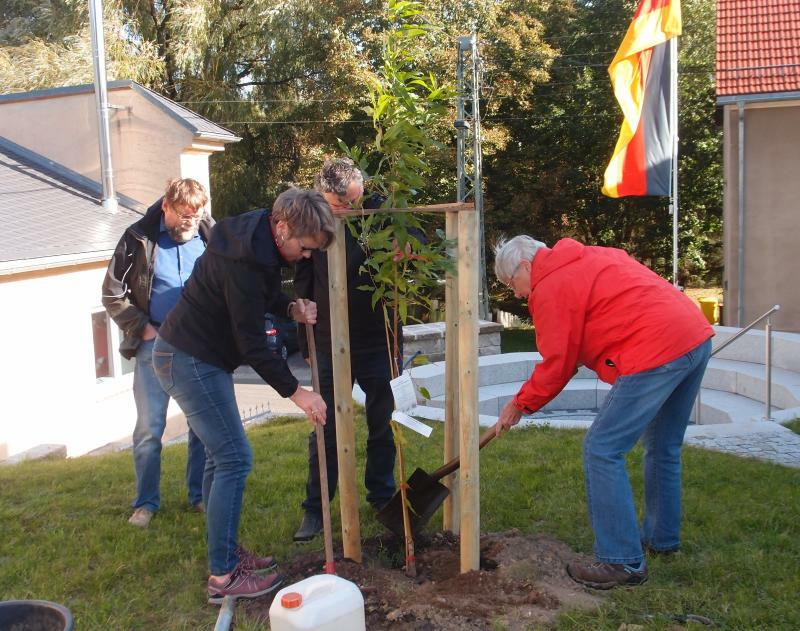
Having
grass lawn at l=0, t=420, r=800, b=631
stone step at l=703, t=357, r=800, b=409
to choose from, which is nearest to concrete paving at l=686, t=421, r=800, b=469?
grass lawn at l=0, t=420, r=800, b=631

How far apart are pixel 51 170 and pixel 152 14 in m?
10.7

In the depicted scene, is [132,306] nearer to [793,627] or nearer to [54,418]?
A: [793,627]

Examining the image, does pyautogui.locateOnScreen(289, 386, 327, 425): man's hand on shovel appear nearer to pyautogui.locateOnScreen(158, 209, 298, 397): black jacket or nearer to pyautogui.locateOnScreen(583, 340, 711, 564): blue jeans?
pyautogui.locateOnScreen(158, 209, 298, 397): black jacket

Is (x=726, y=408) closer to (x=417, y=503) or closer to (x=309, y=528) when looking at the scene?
(x=417, y=503)

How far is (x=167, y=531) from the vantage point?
4281 mm

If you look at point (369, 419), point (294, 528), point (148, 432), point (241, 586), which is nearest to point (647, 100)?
point (369, 419)

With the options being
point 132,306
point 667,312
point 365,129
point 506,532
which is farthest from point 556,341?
point 365,129

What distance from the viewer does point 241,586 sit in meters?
3.46

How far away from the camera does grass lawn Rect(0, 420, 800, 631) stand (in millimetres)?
3314

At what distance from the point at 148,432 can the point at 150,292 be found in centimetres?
77

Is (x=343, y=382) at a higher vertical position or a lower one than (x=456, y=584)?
higher

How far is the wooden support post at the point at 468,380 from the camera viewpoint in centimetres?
333

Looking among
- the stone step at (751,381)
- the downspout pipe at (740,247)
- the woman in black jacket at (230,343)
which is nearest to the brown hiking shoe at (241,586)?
the woman in black jacket at (230,343)

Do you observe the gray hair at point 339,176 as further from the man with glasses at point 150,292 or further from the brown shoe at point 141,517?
the brown shoe at point 141,517
